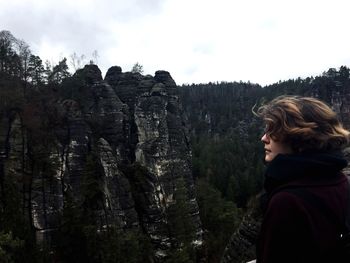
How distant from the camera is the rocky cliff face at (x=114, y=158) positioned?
35.2m

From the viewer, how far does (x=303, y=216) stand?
2314 mm

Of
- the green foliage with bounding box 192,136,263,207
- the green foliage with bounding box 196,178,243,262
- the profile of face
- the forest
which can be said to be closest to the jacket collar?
the profile of face

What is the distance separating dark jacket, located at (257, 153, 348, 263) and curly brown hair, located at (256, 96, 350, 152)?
145 mm

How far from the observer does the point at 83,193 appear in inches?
1454

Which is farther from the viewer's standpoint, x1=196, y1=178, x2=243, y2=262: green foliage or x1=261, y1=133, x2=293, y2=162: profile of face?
x1=196, y1=178, x2=243, y2=262: green foliage

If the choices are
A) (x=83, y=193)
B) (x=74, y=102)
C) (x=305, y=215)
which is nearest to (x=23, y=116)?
(x=74, y=102)

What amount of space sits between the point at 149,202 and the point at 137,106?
11972 millimetres

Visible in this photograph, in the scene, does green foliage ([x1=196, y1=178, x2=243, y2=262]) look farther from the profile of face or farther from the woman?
the woman

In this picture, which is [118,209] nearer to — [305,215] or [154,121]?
[154,121]

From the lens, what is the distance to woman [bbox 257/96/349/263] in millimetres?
2330

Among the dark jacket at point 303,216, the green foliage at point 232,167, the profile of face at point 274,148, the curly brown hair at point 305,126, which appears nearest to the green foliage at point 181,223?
the green foliage at point 232,167

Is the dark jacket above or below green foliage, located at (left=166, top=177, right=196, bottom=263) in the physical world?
above

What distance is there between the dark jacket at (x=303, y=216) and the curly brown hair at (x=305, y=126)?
0.47 ft

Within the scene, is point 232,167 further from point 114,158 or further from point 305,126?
point 305,126
